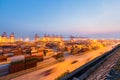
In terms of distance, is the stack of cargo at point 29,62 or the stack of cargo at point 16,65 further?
the stack of cargo at point 29,62

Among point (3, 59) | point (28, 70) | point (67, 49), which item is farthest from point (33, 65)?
point (67, 49)

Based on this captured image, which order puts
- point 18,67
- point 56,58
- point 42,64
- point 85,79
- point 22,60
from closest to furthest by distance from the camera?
point 85,79
point 18,67
point 22,60
point 42,64
point 56,58

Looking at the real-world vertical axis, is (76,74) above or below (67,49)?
above

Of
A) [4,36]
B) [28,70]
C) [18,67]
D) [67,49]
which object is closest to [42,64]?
[28,70]

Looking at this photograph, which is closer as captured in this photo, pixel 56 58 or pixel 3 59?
pixel 3 59

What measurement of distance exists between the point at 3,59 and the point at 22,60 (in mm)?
8952

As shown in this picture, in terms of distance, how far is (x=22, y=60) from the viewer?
72.2ft

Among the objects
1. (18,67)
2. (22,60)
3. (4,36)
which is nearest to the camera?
(18,67)

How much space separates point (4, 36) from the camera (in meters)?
82.8

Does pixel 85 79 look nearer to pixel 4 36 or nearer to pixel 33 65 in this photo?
pixel 33 65

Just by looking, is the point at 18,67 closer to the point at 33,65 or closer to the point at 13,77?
the point at 13,77

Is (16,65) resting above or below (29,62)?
above

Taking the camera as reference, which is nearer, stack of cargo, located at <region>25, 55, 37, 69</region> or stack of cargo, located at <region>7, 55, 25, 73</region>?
stack of cargo, located at <region>7, 55, 25, 73</region>

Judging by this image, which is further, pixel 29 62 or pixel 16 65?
pixel 29 62
